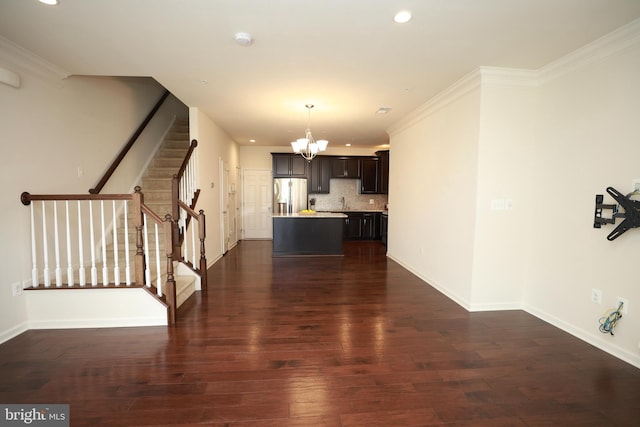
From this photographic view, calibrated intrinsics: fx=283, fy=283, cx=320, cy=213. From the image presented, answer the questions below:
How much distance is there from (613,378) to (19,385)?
4371mm

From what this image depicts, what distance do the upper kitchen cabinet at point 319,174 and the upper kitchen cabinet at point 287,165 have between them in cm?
32

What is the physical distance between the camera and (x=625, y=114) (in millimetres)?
2365

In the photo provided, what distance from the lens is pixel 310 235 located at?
636 cm

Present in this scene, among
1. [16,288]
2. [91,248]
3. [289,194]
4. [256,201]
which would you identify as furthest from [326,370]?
[256,201]

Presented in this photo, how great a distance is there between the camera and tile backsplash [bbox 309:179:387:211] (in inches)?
336

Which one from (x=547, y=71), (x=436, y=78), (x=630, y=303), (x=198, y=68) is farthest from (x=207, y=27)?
(x=630, y=303)

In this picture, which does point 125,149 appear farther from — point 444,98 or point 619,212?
point 619,212

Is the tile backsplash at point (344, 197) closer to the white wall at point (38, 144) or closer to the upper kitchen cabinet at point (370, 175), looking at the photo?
the upper kitchen cabinet at point (370, 175)

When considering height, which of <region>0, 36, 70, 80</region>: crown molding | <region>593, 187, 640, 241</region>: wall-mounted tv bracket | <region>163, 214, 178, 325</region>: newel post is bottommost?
<region>163, 214, 178, 325</region>: newel post

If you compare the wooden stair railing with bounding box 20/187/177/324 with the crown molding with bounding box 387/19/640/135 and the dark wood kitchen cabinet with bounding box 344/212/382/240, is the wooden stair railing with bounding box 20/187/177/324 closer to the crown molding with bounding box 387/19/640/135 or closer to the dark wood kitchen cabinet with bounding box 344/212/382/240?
the crown molding with bounding box 387/19/640/135

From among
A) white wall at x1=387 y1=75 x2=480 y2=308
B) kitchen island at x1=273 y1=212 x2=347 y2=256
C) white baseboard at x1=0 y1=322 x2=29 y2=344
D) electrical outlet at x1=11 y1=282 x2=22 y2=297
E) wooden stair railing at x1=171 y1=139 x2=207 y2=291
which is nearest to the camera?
white baseboard at x1=0 y1=322 x2=29 y2=344

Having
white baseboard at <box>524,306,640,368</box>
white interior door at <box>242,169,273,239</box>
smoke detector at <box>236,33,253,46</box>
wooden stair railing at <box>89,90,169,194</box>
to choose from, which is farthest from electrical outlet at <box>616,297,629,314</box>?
white interior door at <box>242,169,273,239</box>

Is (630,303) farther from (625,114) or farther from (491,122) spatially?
(491,122)

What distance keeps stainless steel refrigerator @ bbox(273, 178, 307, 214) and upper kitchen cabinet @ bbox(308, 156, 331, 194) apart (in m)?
0.25
